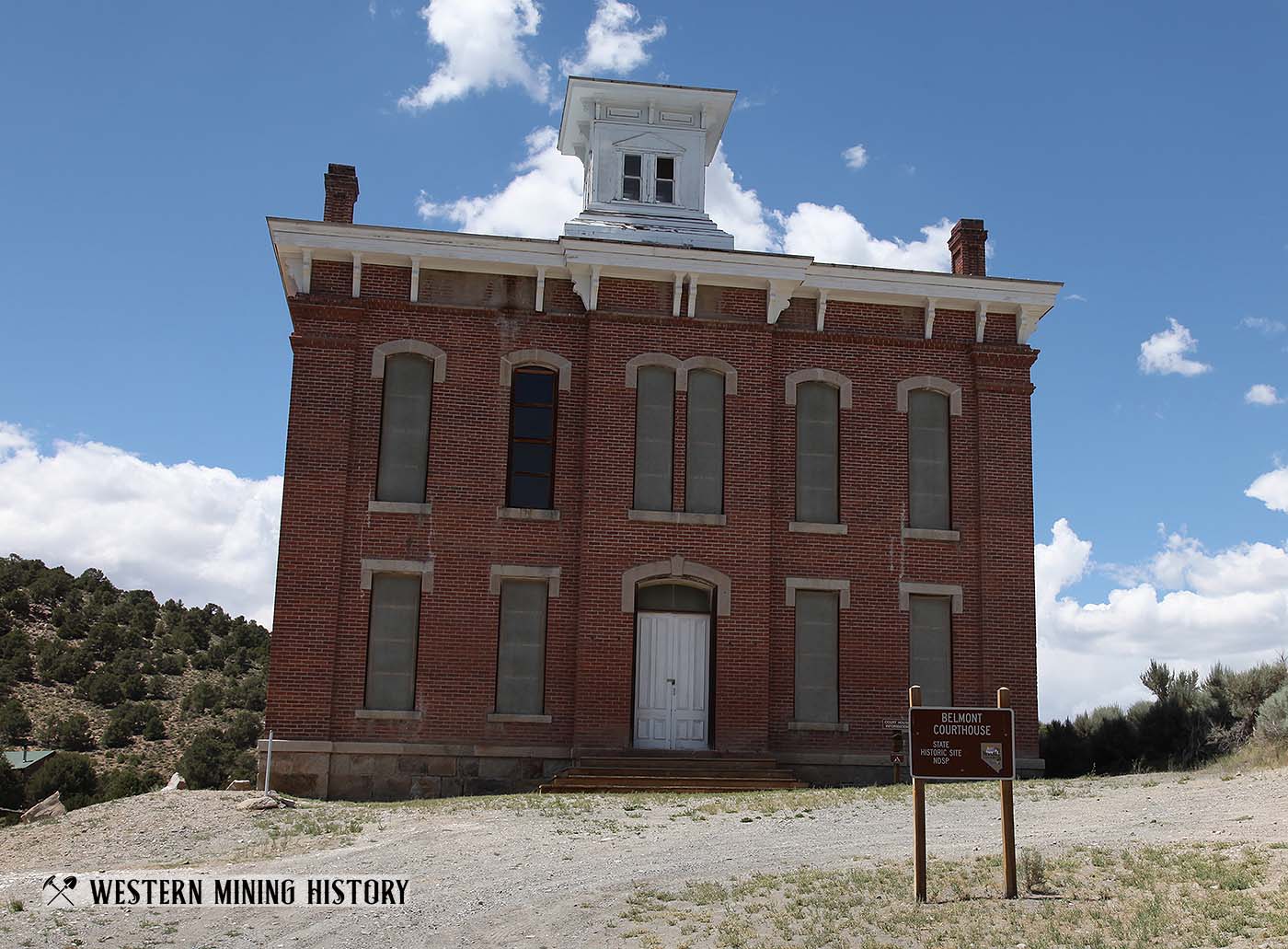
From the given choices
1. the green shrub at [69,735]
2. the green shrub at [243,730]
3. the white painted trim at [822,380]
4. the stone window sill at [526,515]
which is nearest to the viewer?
the stone window sill at [526,515]

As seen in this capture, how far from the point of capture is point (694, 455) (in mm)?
21859

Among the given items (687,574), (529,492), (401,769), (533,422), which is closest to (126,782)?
(401,769)

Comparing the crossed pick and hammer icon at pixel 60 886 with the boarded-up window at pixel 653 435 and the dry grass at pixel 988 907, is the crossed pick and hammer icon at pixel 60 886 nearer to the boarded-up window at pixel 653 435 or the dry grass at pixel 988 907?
the dry grass at pixel 988 907

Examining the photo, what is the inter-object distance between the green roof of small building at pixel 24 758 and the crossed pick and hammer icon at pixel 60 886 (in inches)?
813

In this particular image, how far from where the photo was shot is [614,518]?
837 inches

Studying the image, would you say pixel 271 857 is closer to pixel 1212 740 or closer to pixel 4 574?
pixel 1212 740

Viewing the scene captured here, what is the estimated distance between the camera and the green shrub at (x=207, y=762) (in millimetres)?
33656

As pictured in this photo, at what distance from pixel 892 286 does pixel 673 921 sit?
14.8m

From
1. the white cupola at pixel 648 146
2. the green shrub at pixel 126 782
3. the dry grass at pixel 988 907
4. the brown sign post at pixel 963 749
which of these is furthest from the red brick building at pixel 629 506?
the green shrub at pixel 126 782

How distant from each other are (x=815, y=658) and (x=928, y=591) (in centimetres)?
231

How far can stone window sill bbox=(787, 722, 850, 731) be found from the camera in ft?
70.0

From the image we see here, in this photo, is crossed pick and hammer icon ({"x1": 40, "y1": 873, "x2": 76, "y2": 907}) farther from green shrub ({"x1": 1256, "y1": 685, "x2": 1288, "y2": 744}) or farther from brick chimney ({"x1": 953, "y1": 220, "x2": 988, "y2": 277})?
brick chimney ({"x1": 953, "y1": 220, "x2": 988, "y2": 277})

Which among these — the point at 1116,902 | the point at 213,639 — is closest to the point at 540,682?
the point at 1116,902

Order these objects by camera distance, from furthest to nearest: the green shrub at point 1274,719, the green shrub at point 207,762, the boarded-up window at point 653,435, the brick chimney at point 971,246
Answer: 1. the green shrub at point 207,762
2. the brick chimney at point 971,246
3. the boarded-up window at point 653,435
4. the green shrub at point 1274,719
